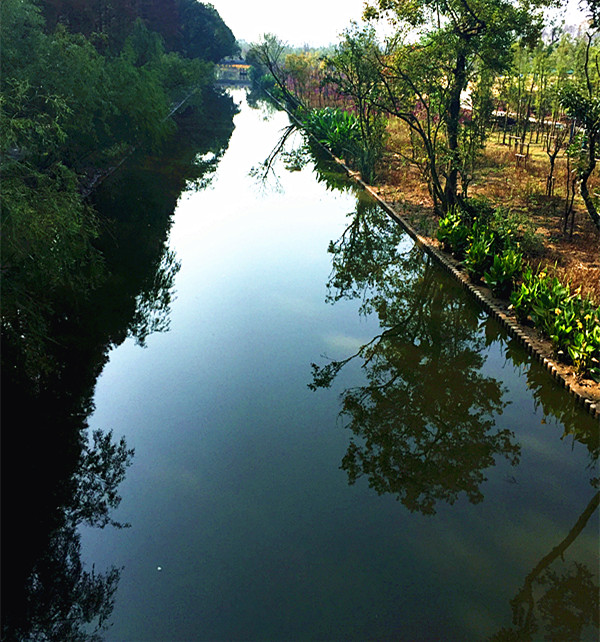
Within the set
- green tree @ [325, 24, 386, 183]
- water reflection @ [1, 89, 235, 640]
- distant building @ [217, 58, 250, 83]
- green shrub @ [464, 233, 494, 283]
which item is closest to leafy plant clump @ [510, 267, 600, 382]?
green shrub @ [464, 233, 494, 283]

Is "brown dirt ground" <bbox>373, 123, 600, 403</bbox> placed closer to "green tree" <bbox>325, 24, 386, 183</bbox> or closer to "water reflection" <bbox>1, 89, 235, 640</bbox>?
"green tree" <bbox>325, 24, 386, 183</bbox>

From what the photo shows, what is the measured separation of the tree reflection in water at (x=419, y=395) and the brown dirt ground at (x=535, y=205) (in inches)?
55.5

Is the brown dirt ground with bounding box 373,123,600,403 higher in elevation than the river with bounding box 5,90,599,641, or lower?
higher

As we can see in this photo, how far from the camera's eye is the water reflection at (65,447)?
5.30m

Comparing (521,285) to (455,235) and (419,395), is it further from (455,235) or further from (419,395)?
(455,235)

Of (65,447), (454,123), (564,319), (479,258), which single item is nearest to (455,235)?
(479,258)

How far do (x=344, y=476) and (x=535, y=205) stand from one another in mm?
14115

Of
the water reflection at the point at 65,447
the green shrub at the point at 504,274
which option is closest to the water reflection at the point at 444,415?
the green shrub at the point at 504,274

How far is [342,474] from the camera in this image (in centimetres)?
701

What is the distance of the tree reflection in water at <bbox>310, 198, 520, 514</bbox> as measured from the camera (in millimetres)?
7059

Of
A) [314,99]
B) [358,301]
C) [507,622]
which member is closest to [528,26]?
[358,301]

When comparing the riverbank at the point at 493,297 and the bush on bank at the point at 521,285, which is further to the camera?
the bush on bank at the point at 521,285

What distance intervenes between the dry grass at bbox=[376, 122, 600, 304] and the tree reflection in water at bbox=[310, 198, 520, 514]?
99.4 inches

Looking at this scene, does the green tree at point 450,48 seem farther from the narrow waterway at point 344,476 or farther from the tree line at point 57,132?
the tree line at point 57,132
